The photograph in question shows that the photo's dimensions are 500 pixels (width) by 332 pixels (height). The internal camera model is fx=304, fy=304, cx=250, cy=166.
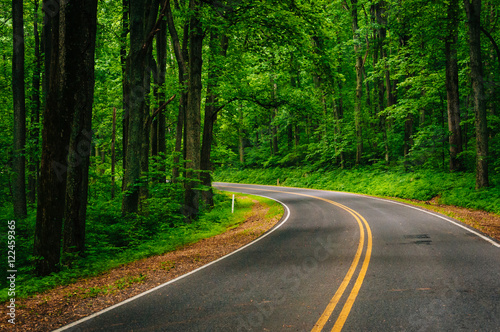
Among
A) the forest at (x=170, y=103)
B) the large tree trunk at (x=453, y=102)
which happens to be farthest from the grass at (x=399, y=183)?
the large tree trunk at (x=453, y=102)

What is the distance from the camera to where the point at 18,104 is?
12.0 m

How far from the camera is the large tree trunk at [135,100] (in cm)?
1041

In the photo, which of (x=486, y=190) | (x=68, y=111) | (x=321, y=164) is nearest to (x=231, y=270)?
(x=68, y=111)

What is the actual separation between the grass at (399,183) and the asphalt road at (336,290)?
7509 millimetres

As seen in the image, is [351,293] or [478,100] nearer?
[351,293]

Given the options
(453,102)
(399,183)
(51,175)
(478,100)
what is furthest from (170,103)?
(453,102)

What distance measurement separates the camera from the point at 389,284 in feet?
18.1

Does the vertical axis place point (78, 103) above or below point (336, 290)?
above

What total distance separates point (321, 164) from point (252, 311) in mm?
30016

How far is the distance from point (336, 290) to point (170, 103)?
16309 millimetres

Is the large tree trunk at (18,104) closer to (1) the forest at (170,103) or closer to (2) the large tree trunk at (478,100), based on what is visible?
(1) the forest at (170,103)

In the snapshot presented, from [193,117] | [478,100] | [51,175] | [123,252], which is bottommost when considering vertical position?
[123,252]
